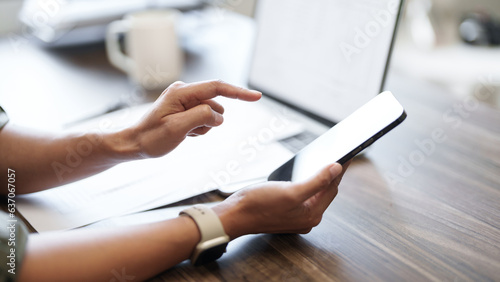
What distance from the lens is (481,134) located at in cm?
81

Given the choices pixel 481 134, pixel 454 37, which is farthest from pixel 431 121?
pixel 454 37

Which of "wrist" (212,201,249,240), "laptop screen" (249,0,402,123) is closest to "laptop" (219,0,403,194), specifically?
"laptop screen" (249,0,402,123)

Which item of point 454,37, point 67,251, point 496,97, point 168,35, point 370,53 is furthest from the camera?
point 454,37

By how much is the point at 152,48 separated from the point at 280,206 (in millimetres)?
609

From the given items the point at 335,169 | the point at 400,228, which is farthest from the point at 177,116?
the point at 400,228

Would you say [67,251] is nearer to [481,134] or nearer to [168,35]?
[168,35]

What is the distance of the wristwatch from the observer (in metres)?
0.48

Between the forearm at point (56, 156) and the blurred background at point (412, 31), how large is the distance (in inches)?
9.6

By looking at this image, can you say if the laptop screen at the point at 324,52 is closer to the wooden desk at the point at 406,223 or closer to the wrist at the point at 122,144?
the wooden desk at the point at 406,223

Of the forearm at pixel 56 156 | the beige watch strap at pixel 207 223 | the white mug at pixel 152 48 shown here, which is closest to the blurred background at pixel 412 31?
the white mug at pixel 152 48

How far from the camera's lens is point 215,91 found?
586 millimetres

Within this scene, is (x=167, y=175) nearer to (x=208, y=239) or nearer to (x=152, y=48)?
(x=208, y=239)

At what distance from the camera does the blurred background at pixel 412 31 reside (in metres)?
1.15

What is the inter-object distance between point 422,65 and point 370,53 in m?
1.40
